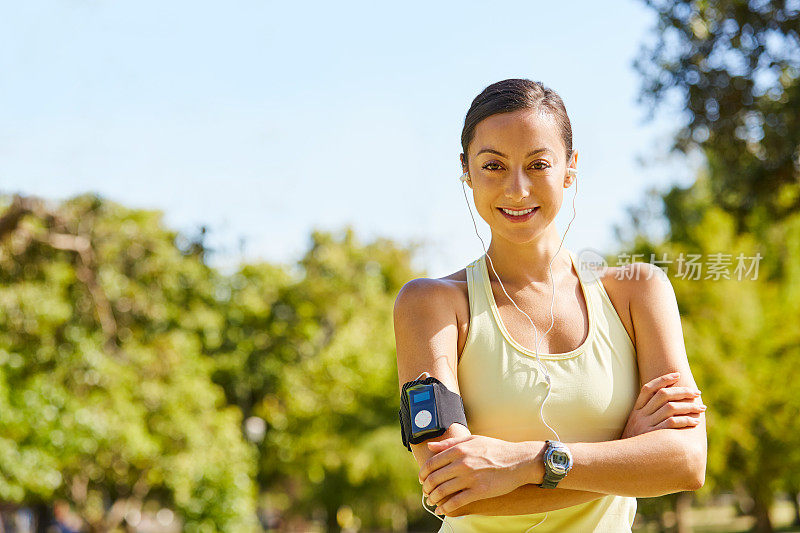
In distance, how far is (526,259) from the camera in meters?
2.36

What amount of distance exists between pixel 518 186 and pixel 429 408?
24.9 inches

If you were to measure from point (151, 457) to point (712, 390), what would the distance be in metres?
14.7

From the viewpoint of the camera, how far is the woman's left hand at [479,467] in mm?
2002

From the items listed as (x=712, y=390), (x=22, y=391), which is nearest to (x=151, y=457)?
(x=22, y=391)

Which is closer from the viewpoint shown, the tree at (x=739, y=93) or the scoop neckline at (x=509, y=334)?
the scoop neckline at (x=509, y=334)

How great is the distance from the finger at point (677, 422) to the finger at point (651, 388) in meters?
0.08

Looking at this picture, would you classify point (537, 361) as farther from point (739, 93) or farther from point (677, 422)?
point (739, 93)

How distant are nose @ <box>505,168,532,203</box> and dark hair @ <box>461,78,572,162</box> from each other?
178 millimetres

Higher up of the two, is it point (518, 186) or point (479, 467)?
point (518, 186)

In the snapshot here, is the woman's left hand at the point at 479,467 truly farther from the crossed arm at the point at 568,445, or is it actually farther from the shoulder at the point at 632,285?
the shoulder at the point at 632,285

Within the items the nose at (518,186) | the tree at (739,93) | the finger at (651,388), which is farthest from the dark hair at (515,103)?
the tree at (739,93)

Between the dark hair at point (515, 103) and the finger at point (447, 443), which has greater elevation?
the dark hair at point (515, 103)

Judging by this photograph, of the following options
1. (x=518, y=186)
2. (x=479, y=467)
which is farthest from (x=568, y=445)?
(x=518, y=186)

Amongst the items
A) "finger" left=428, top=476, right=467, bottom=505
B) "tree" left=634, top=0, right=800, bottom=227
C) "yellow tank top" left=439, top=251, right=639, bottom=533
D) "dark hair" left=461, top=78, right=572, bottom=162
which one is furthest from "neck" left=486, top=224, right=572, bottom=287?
"tree" left=634, top=0, right=800, bottom=227
